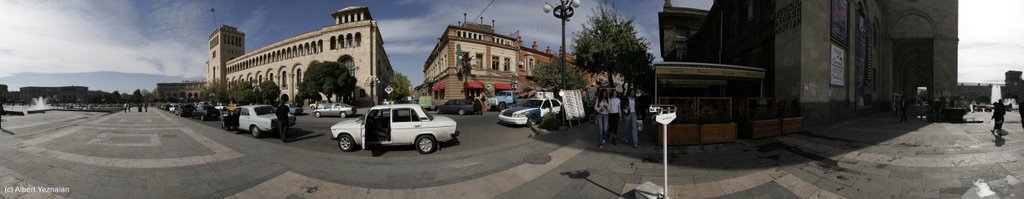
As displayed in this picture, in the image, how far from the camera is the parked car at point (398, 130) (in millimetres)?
8008

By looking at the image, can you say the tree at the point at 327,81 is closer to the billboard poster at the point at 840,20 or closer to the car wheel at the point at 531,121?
the car wheel at the point at 531,121

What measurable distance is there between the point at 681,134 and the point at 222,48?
366 ft

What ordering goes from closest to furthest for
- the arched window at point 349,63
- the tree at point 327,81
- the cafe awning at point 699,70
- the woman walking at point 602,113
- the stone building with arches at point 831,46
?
the woman walking at point 602,113 → the cafe awning at point 699,70 → the stone building with arches at point 831,46 → the tree at point 327,81 → the arched window at point 349,63

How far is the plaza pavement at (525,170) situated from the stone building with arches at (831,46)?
192 inches

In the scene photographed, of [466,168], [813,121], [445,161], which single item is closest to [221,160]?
[445,161]

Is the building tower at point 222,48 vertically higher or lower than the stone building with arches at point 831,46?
higher

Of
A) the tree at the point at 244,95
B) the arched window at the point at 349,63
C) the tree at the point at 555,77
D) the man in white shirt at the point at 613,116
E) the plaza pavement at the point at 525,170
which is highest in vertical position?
the arched window at the point at 349,63

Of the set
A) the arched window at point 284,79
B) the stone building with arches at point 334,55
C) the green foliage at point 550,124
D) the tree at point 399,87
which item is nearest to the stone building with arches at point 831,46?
the green foliage at point 550,124

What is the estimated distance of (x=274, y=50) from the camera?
65.3 meters

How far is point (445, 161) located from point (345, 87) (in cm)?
4070

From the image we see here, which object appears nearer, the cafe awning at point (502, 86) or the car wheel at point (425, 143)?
the car wheel at point (425, 143)

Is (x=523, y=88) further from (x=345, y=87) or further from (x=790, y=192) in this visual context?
(x=790, y=192)

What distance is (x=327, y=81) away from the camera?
4094 cm

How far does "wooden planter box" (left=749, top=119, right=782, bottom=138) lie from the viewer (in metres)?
8.61
